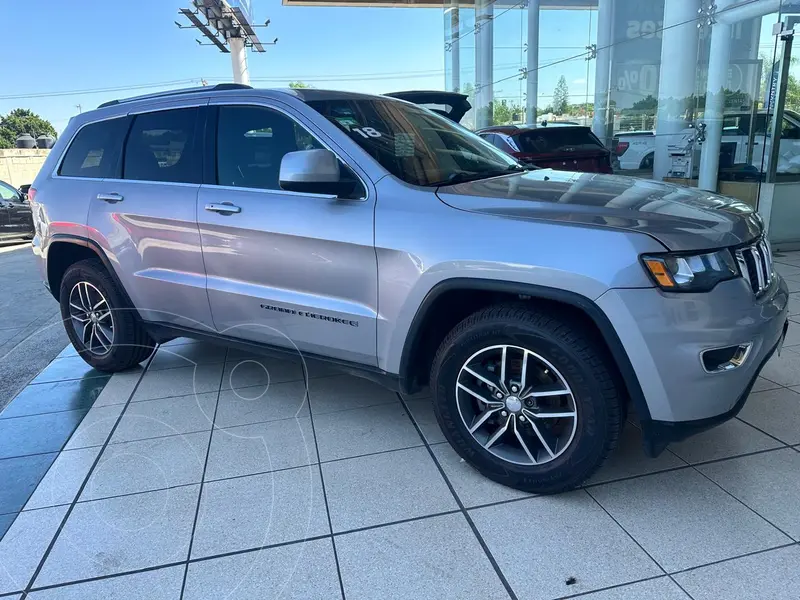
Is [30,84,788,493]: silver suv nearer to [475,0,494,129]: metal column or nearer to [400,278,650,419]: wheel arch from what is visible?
[400,278,650,419]: wheel arch

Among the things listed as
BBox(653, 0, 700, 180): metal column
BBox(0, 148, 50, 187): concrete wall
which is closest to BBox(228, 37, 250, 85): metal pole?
BBox(0, 148, 50, 187): concrete wall

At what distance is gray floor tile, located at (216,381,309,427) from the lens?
144 inches

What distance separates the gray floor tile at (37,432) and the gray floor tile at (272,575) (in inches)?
Answer: 64.0

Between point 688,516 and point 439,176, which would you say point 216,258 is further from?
point 688,516

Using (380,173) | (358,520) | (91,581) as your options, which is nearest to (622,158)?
(380,173)

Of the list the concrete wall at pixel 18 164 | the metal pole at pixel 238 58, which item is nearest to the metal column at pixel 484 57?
the metal pole at pixel 238 58

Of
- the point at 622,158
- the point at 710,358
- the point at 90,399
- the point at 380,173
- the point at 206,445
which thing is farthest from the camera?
the point at 622,158

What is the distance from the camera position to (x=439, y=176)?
10.3 feet

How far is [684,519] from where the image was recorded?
8.32ft

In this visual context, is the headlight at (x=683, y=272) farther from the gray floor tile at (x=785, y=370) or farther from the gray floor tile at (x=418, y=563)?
the gray floor tile at (x=785, y=370)

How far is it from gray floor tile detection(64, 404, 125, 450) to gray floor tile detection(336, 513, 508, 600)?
6.00 feet

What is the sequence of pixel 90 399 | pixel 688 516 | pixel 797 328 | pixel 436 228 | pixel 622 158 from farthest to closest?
1. pixel 622 158
2. pixel 797 328
3. pixel 90 399
4. pixel 436 228
5. pixel 688 516

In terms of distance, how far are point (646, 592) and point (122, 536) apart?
7.08 feet

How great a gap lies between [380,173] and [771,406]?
263cm
